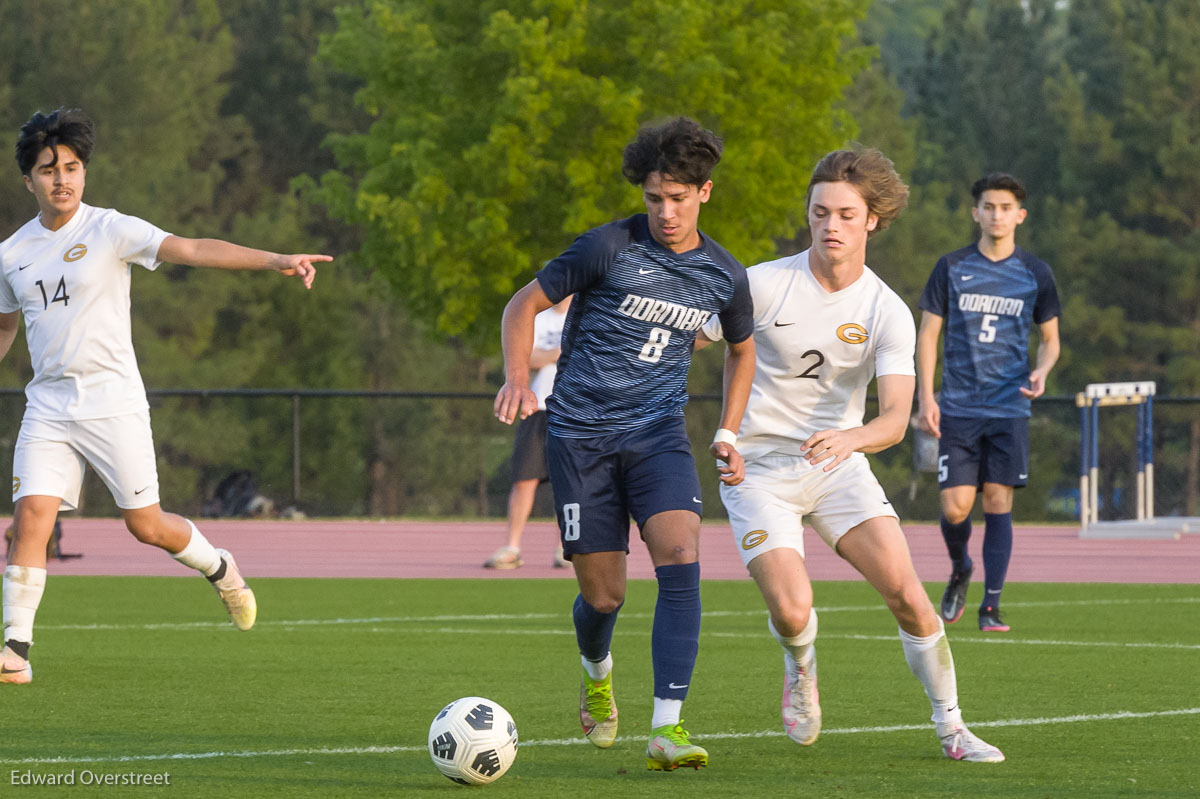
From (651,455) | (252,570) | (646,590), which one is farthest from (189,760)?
(252,570)

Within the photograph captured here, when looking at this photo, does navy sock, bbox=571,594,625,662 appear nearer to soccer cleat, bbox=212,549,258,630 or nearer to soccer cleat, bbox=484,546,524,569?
soccer cleat, bbox=212,549,258,630

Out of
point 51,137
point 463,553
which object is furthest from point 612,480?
point 463,553

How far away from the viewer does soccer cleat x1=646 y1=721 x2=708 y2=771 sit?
228 inches

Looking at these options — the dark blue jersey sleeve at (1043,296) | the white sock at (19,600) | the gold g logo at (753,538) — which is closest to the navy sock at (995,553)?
the dark blue jersey sleeve at (1043,296)

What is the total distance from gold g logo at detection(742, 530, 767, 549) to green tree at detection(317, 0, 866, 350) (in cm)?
2384

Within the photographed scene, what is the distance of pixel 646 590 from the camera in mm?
13562

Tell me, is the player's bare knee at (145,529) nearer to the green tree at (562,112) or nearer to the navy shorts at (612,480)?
the navy shorts at (612,480)

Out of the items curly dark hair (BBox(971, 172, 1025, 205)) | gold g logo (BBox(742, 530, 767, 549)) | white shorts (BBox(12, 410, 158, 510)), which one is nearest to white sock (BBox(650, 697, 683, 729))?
gold g logo (BBox(742, 530, 767, 549))

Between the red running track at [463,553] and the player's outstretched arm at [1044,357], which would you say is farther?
the red running track at [463,553]

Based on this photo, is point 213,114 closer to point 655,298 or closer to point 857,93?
point 857,93

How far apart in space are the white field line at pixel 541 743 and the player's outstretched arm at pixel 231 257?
5.91 feet

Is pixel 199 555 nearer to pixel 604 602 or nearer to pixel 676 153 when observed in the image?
pixel 604 602

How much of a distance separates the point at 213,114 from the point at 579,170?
17703 millimetres

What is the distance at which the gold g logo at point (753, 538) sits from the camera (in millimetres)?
6470
